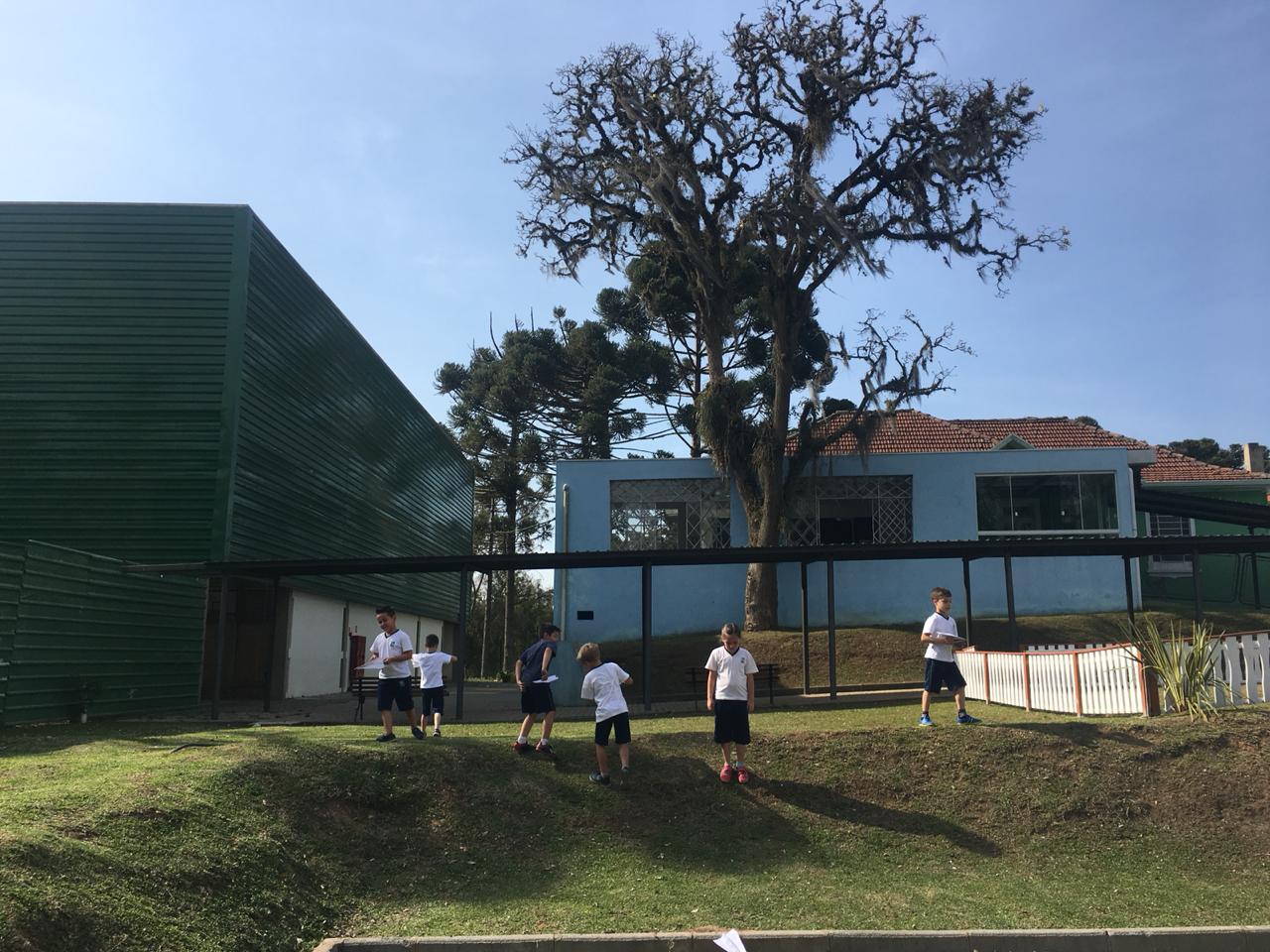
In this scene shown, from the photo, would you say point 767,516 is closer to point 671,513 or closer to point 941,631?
point 671,513

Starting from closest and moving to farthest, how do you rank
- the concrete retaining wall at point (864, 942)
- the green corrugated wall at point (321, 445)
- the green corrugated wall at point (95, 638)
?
the concrete retaining wall at point (864, 942) < the green corrugated wall at point (95, 638) < the green corrugated wall at point (321, 445)

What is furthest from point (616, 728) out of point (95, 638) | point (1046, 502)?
point (1046, 502)

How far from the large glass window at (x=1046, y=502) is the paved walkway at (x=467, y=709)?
8.01 m

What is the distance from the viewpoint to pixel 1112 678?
35.6 ft

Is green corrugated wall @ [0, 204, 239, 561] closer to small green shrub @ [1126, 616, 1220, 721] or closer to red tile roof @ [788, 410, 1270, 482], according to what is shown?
red tile roof @ [788, 410, 1270, 482]

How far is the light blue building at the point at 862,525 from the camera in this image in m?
22.8

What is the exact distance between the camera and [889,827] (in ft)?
27.5

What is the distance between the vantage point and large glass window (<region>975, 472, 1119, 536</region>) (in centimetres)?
2352

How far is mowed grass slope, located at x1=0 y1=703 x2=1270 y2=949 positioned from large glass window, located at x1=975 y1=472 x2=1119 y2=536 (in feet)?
45.5

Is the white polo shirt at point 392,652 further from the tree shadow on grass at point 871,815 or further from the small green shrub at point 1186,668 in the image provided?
the small green shrub at point 1186,668

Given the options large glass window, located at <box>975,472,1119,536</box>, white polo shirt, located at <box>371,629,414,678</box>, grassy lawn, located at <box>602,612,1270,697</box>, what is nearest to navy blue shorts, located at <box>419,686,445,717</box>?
white polo shirt, located at <box>371,629,414,678</box>

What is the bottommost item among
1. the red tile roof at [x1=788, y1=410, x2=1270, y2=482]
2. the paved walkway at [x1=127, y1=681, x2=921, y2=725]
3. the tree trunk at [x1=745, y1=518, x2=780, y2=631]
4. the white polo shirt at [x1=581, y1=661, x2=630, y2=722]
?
the paved walkway at [x1=127, y1=681, x2=921, y2=725]

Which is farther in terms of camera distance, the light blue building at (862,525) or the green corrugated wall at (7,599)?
the light blue building at (862,525)

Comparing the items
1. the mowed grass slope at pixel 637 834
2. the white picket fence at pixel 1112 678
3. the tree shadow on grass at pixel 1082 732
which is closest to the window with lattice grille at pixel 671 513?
the white picket fence at pixel 1112 678
